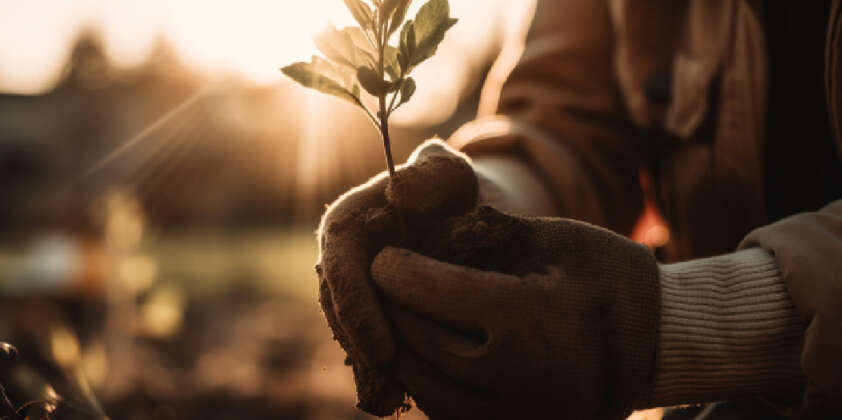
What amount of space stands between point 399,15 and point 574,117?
5.24ft

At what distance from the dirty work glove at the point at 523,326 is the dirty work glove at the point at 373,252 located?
0.13ft

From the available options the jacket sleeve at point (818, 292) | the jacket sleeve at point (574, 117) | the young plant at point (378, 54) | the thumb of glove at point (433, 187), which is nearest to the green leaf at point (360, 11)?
the young plant at point (378, 54)

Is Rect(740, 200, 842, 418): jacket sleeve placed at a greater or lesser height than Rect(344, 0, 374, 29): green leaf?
lesser

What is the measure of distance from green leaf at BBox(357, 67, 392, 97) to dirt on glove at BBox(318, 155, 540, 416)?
168mm

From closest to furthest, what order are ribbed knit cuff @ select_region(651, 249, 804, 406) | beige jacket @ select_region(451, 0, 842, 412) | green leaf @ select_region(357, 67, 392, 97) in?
green leaf @ select_region(357, 67, 392, 97), ribbed knit cuff @ select_region(651, 249, 804, 406), beige jacket @ select_region(451, 0, 842, 412)

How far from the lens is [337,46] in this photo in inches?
39.3

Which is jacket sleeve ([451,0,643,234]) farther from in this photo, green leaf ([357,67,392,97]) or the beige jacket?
green leaf ([357,67,392,97])

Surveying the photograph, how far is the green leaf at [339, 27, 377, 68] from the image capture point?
1.02 meters

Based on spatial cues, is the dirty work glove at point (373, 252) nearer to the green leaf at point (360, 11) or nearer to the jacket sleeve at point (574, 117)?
the green leaf at point (360, 11)

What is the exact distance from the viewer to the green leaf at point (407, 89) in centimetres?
101

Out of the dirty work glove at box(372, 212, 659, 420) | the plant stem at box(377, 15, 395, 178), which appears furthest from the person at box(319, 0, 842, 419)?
the plant stem at box(377, 15, 395, 178)

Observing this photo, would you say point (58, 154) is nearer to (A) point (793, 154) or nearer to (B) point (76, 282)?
(B) point (76, 282)

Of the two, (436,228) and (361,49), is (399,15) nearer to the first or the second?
(361,49)

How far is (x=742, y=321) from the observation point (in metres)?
1.26
